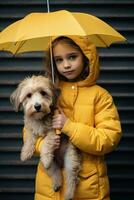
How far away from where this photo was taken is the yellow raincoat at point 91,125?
209 inches

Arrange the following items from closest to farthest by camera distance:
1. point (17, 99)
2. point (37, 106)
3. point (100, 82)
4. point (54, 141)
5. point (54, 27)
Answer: point (54, 27) → point (37, 106) → point (54, 141) → point (17, 99) → point (100, 82)

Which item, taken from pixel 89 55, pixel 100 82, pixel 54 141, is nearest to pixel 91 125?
pixel 54 141

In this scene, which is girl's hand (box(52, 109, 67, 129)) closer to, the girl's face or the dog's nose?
the dog's nose

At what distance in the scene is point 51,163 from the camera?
208 inches

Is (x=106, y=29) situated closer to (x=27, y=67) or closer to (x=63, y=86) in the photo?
(x=63, y=86)

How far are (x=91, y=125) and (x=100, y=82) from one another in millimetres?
1748

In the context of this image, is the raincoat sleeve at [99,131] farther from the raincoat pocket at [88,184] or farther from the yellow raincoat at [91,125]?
the raincoat pocket at [88,184]

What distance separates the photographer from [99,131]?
209 inches

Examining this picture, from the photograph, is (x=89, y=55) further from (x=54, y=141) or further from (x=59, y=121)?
(x=54, y=141)

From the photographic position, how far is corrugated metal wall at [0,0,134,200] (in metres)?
7.05

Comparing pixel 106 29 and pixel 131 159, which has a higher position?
pixel 106 29

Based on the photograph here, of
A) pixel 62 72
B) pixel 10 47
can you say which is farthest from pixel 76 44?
pixel 10 47

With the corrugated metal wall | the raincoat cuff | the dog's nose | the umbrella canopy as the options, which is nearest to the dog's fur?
the dog's nose

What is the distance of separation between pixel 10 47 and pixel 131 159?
2366 mm
